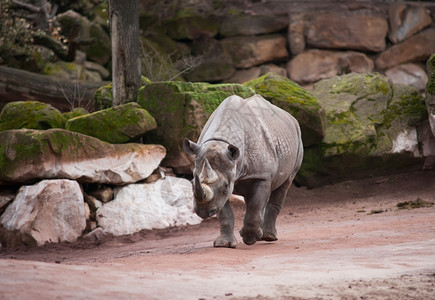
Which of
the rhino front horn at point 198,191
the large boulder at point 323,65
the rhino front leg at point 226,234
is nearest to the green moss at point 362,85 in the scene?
the large boulder at point 323,65

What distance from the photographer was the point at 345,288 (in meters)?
4.84

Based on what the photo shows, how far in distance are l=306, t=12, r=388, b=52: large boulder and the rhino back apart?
1186 centimetres

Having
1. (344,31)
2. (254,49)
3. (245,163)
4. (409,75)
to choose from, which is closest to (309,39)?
(344,31)

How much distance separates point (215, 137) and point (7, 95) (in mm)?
8545

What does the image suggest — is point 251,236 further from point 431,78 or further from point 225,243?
point 431,78

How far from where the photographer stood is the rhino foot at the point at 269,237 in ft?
28.7

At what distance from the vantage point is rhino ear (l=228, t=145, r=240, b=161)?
7.30m

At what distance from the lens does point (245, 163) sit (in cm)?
791

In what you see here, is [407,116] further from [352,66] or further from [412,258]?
[412,258]

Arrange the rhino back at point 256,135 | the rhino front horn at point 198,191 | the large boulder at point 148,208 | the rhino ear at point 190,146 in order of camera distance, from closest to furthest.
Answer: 1. the rhino front horn at point 198,191
2. the rhino ear at point 190,146
3. the rhino back at point 256,135
4. the large boulder at point 148,208

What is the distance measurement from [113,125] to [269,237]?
4248mm

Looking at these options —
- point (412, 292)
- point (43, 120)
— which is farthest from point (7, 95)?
point (412, 292)

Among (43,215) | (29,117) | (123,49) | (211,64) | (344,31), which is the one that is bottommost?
(43,215)

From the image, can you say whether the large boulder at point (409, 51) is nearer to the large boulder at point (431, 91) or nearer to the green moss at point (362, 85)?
the green moss at point (362, 85)
